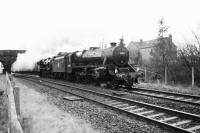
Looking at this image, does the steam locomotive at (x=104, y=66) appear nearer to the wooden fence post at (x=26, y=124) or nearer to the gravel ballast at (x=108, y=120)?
the gravel ballast at (x=108, y=120)

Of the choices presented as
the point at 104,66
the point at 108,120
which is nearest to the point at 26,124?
the point at 108,120

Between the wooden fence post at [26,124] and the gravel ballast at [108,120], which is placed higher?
the wooden fence post at [26,124]

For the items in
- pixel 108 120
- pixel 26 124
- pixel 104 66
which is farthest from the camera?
pixel 104 66

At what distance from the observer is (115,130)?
206 inches

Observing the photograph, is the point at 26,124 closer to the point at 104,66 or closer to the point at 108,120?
the point at 108,120

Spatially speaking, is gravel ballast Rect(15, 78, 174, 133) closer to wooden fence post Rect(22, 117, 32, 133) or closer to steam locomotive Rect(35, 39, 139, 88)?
wooden fence post Rect(22, 117, 32, 133)

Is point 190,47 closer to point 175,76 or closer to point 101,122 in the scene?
point 175,76

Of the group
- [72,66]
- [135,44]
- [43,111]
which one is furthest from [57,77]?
[135,44]

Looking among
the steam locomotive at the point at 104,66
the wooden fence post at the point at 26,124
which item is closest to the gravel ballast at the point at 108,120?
the wooden fence post at the point at 26,124

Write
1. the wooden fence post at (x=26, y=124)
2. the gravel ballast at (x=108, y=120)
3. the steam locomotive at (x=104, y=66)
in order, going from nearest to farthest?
the wooden fence post at (x=26, y=124) → the gravel ballast at (x=108, y=120) → the steam locomotive at (x=104, y=66)

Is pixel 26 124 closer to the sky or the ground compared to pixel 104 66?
closer to the ground

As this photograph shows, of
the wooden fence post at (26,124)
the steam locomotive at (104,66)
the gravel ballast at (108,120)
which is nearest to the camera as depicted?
the wooden fence post at (26,124)

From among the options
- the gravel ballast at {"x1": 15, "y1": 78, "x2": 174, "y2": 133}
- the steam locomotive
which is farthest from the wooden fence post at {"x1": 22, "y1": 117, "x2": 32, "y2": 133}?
the steam locomotive

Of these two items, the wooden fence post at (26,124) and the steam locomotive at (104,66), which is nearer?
the wooden fence post at (26,124)
